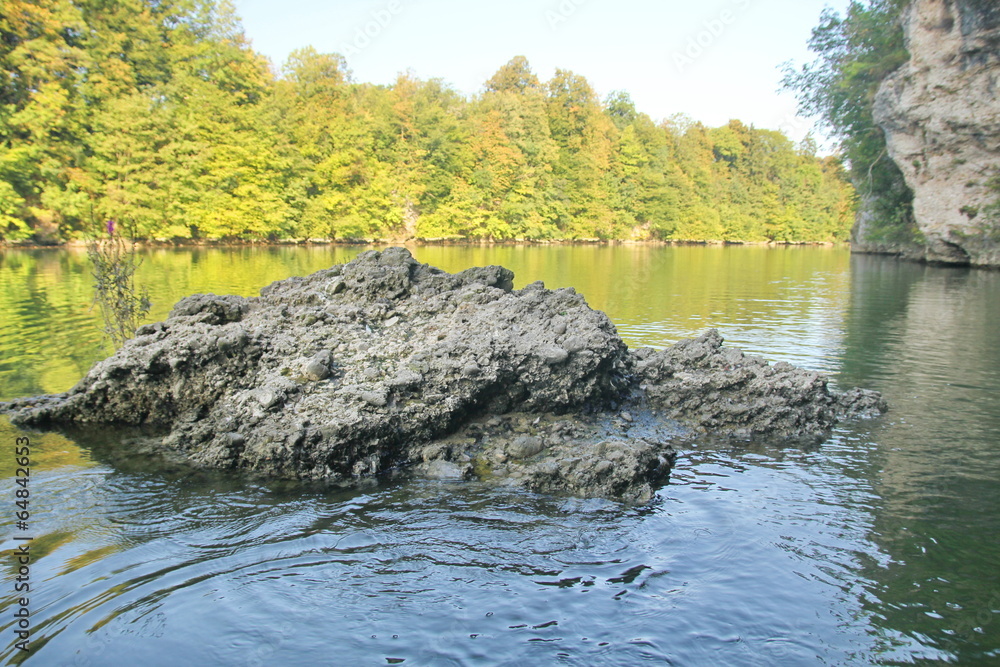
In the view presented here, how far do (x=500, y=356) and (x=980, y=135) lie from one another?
30806 mm

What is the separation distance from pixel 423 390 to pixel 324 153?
2332 inches

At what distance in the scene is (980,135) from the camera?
27.6m

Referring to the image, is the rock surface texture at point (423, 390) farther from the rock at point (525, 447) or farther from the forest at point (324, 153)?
the forest at point (324, 153)

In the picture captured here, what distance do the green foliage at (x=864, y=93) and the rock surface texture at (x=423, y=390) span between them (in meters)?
34.0

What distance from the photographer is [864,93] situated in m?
37.8

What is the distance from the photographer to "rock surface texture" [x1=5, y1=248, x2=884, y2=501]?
19.8 ft

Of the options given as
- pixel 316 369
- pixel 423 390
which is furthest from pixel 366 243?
pixel 423 390

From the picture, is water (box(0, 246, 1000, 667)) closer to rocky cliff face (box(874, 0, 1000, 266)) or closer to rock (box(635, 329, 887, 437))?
rock (box(635, 329, 887, 437))

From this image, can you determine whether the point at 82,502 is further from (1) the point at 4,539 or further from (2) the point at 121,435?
(2) the point at 121,435

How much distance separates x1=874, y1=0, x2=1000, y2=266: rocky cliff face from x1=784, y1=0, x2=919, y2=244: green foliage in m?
3.89

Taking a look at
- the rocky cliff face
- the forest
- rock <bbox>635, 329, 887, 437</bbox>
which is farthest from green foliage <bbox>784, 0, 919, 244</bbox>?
rock <bbox>635, 329, 887, 437</bbox>

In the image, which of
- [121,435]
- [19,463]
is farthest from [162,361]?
[19,463]

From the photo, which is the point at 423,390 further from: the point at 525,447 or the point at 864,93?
the point at 864,93

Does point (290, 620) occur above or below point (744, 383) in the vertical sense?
below
